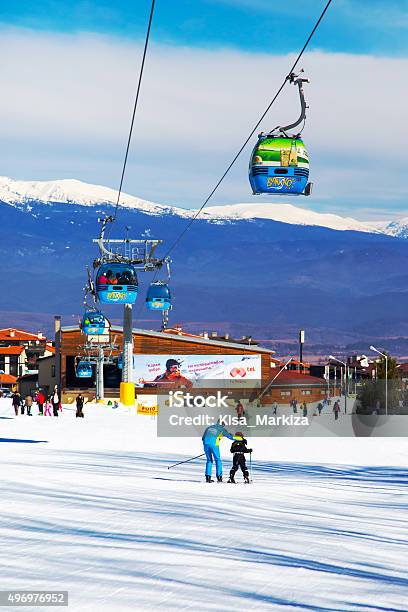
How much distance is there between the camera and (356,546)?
34.1ft

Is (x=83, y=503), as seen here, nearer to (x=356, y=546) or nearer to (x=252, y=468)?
(x=356, y=546)

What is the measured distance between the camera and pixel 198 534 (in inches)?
421

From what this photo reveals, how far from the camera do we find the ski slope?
314 inches

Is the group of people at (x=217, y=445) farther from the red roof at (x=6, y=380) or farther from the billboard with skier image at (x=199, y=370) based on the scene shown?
the red roof at (x=6, y=380)

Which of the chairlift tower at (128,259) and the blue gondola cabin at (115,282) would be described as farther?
the chairlift tower at (128,259)

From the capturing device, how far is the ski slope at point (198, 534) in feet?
26.1

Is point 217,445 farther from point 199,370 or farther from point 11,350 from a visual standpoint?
point 11,350

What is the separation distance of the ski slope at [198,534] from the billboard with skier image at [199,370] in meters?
57.4

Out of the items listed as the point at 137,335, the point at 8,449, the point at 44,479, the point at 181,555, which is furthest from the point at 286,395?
the point at 181,555

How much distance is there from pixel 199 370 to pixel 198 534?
69842 mm

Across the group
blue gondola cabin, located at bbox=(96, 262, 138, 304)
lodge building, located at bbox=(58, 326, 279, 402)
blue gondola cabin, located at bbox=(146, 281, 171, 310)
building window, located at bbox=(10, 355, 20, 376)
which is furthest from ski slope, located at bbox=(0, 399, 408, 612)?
building window, located at bbox=(10, 355, 20, 376)

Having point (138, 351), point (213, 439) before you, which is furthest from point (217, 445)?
point (138, 351)

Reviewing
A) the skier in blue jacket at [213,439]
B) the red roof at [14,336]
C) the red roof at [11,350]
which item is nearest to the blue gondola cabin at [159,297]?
the skier in blue jacket at [213,439]

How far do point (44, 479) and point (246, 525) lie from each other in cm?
454
